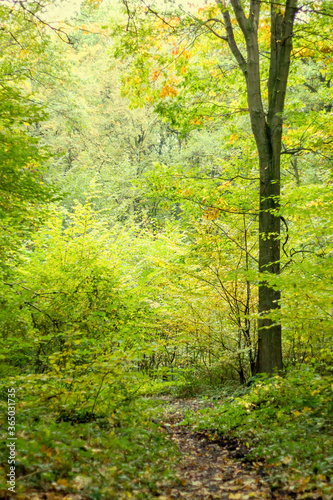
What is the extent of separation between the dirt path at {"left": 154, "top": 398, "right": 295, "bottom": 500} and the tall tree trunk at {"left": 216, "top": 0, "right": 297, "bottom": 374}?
1713 mm

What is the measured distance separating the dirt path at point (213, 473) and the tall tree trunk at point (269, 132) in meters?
1.71

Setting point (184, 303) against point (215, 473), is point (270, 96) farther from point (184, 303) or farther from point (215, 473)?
point (215, 473)

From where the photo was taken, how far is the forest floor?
309 cm

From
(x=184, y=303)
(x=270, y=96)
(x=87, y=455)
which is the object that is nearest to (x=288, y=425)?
(x=87, y=455)

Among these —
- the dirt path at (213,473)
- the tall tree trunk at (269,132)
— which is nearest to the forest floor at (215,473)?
the dirt path at (213,473)

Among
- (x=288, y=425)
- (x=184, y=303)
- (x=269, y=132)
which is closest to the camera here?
(x=288, y=425)

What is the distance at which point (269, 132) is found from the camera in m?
6.35

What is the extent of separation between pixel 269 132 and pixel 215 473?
216 inches

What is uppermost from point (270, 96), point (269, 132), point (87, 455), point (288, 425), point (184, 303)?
point (270, 96)

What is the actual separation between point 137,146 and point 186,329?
660 inches

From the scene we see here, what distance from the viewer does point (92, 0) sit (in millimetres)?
5637

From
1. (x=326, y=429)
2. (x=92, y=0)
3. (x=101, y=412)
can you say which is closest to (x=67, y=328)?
(x=101, y=412)

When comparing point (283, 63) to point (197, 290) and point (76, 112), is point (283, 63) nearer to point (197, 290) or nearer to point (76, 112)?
point (197, 290)

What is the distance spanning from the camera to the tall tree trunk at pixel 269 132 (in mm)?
5910
